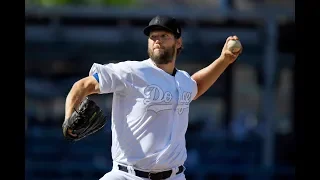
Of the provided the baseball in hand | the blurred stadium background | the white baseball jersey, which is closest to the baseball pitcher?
the white baseball jersey

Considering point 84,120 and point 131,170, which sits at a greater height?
point 84,120

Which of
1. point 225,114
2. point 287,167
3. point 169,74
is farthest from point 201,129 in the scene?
point 169,74

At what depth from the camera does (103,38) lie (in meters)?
12.2

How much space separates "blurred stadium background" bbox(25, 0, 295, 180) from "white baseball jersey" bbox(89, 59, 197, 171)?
6.50 metres

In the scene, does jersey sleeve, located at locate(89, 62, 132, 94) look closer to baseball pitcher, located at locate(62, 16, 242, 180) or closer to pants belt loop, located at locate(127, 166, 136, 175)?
baseball pitcher, located at locate(62, 16, 242, 180)

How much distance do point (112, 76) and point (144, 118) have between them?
27 cm

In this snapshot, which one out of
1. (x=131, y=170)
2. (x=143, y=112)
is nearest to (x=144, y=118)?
(x=143, y=112)

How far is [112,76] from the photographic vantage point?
4203mm

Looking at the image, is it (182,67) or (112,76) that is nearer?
(112,76)

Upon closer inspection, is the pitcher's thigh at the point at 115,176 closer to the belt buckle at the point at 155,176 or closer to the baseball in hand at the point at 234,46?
the belt buckle at the point at 155,176

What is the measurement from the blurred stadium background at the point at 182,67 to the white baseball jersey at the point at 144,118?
21.3 feet

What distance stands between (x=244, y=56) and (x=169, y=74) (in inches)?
290

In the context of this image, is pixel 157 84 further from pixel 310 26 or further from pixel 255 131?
pixel 255 131

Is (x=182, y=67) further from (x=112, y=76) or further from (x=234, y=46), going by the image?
(x=112, y=76)
